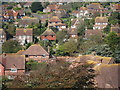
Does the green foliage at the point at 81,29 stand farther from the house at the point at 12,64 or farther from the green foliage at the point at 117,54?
the house at the point at 12,64

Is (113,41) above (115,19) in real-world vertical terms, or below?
below

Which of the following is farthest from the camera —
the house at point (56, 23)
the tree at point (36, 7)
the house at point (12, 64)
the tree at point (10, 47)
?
the tree at point (36, 7)

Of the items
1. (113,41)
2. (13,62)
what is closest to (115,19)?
(113,41)

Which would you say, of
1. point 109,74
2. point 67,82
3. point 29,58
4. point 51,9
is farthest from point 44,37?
point 67,82

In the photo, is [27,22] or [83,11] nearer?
[27,22]

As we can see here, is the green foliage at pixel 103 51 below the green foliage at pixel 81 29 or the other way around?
below

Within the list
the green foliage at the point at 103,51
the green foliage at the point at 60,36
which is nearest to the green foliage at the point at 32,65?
the green foliage at the point at 103,51

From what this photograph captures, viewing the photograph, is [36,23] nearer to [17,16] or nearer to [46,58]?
[17,16]

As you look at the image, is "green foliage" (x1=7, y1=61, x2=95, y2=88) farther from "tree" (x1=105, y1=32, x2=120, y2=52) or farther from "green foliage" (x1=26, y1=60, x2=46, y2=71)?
"tree" (x1=105, y1=32, x2=120, y2=52)

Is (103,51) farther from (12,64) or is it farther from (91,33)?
(91,33)
